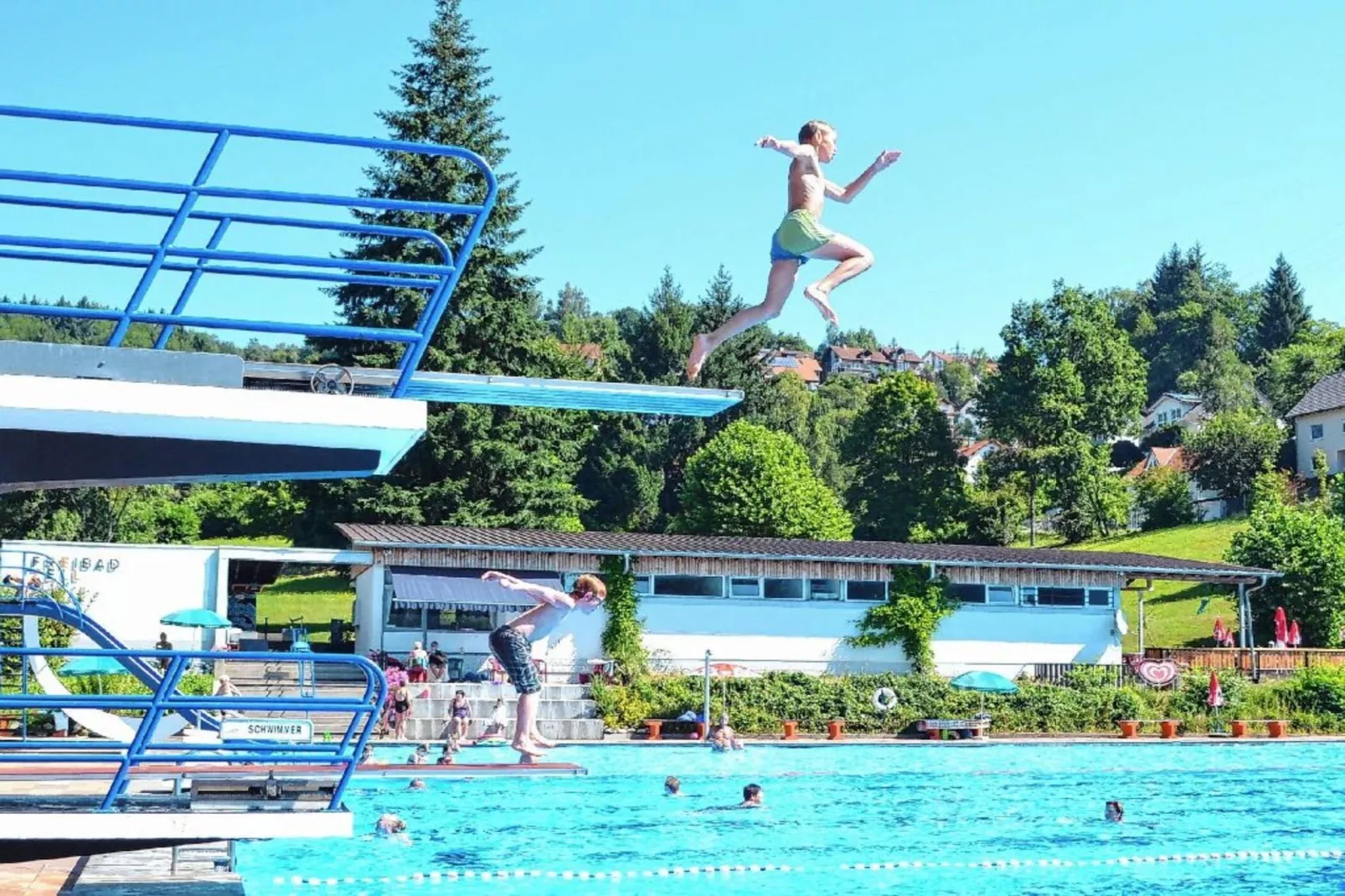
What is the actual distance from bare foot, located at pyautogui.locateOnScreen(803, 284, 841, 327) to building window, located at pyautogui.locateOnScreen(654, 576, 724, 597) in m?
32.7

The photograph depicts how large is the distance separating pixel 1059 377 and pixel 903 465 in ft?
31.5

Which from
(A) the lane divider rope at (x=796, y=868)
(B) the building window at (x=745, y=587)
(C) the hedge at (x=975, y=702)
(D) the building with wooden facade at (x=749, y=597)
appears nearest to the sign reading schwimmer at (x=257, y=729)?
(A) the lane divider rope at (x=796, y=868)

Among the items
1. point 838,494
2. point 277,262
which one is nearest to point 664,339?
point 838,494

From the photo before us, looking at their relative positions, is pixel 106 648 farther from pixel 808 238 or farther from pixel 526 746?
pixel 808 238

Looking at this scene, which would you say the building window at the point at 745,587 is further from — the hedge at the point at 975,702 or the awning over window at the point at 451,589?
the awning over window at the point at 451,589

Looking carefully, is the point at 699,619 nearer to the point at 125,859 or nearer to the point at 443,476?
the point at 443,476

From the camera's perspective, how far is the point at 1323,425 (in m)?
83.9

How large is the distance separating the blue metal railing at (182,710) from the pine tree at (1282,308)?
140311 mm

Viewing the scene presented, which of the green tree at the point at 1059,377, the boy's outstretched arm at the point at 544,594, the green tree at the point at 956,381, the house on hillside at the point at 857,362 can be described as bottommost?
the boy's outstretched arm at the point at 544,594

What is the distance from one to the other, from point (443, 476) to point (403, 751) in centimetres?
2604

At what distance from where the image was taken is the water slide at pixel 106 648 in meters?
9.94

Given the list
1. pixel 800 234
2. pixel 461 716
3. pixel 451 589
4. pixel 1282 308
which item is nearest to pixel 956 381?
pixel 1282 308

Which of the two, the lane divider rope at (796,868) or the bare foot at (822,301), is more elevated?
the bare foot at (822,301)

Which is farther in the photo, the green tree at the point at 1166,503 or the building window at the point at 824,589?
the green tree at the point at 1166,503
